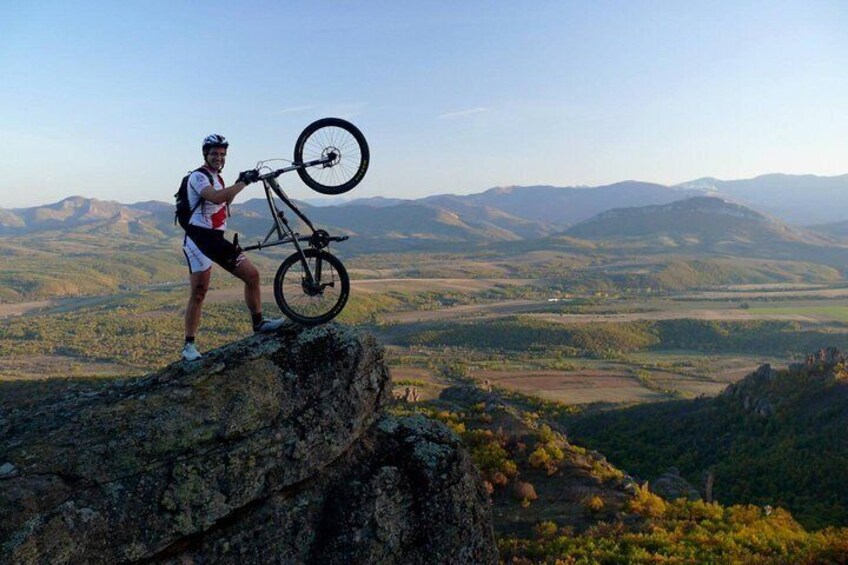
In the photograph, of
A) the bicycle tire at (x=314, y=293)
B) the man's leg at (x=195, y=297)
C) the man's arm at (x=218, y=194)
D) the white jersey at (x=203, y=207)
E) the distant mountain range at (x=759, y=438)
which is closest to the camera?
the man's arm at (x=218, y=194)

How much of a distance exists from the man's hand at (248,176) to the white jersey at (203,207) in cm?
51

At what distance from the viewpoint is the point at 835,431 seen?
45.5 m

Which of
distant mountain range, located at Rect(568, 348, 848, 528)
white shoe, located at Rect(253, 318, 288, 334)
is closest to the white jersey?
white shoe, located at Rect(253, 318, 288, 334)

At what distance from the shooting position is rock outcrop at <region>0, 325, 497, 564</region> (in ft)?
28.0

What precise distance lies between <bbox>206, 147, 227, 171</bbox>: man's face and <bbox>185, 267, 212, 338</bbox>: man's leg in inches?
87.9

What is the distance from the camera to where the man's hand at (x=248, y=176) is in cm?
1173

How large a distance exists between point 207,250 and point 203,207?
909 mm

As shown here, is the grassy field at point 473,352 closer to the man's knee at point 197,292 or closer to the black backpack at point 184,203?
the man's knee at point 197,292

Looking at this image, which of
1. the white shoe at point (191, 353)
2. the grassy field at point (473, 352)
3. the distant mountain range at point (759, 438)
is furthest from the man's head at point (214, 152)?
the grassy field at point (473, 352)

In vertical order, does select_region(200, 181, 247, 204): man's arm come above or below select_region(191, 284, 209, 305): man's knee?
above

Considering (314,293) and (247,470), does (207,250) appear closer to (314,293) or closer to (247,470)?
(314,293)

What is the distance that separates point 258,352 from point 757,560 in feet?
60.8

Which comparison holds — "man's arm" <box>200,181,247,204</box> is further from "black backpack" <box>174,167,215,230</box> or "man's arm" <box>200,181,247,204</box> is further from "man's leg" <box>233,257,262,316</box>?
"man's leg" <box>233,257,262,316</box>

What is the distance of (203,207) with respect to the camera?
11688 mm
